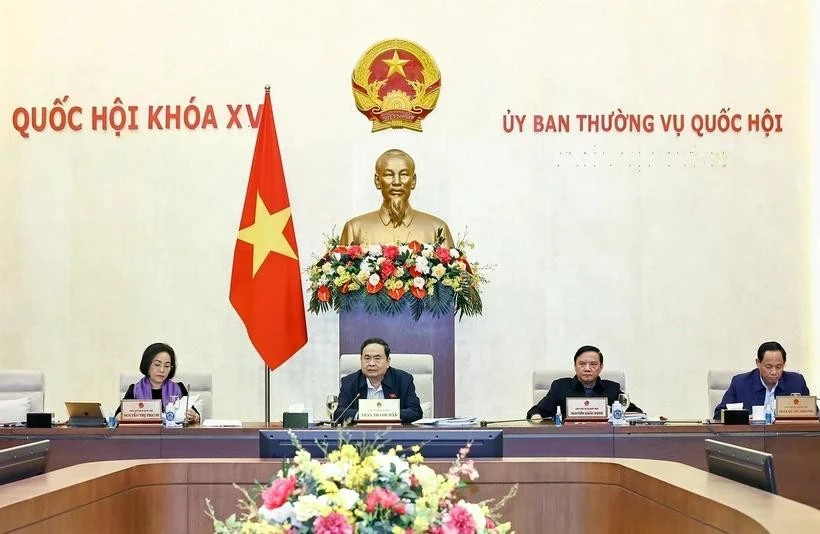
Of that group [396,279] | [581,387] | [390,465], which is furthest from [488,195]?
[390,465]

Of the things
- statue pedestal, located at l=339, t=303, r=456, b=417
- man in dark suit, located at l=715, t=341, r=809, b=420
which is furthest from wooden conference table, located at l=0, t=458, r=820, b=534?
statue pedestal, located at l=339, t=303, r=456, b=417

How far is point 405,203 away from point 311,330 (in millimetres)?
1220

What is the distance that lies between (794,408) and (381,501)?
385 cm

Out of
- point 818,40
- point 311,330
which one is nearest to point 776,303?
point 818,40

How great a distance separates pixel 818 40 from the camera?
7.95 m

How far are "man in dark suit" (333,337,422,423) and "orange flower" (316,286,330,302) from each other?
0.99 meters

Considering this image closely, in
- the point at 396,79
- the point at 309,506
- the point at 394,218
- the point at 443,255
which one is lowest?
the point at 309,506

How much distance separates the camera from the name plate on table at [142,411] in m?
5.21

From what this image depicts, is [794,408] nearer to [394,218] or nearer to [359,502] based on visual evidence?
[394,218]

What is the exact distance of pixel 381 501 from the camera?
194cm

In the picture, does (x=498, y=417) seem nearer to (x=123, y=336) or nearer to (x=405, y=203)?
(x=405, y=203)

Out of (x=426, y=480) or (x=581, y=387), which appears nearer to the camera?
(x=426, y=480)

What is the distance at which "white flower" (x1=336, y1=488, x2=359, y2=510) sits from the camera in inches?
75.1

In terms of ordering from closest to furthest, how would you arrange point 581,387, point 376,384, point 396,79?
point 376,384
point 581,387
point 396,79
